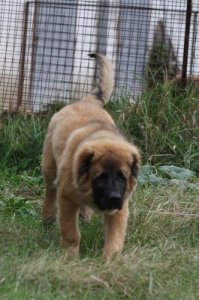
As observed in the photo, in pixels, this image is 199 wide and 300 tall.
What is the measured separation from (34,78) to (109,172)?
5267 millimetres

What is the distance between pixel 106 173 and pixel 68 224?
565mm

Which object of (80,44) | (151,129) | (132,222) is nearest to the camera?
(132,222)

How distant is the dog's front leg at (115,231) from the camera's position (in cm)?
556

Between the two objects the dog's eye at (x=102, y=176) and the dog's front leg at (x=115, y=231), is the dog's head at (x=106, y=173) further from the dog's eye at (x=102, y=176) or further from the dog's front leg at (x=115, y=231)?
the dog's front leg at (x=115, y=231)

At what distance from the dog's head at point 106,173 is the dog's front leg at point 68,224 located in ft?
0.55

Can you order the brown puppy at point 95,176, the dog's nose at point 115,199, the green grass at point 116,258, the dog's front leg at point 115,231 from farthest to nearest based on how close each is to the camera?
the dog's front leg at point 115,231 < the brown puppy at point 95,176 < the dog's nose at point 115,199 < the green grass at point 116,258

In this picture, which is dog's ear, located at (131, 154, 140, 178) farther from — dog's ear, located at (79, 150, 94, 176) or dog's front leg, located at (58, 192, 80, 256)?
dog's front leg, located at (58, 192, 80, 256)

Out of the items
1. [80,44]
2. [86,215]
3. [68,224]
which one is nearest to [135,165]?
[68,224]

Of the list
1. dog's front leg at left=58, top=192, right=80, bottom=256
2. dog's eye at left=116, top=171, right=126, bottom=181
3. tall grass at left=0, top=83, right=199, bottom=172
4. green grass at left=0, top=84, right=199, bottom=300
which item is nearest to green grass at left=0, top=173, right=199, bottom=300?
green grass at left=0, top=84, right=199, bottom=300

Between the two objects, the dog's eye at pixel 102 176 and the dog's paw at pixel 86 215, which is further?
the dog's paw at pixel 86 215

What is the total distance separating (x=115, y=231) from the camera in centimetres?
564

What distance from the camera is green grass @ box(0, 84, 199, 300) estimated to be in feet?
15.5

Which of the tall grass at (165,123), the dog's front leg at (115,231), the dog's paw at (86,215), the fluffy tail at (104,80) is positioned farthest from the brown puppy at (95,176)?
the tall grass at (165,123)

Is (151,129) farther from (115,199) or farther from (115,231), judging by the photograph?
(115,199)
